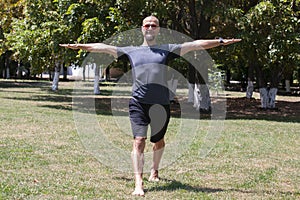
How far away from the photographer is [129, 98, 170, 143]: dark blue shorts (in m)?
5.71

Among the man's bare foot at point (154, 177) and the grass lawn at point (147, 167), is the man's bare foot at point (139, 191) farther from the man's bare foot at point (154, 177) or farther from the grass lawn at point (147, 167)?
the man's bare foot at point (154, 177)

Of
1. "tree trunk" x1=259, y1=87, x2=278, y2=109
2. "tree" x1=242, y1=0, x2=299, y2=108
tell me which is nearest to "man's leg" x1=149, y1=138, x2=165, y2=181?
"tree" x1=242, y1=0, x2=299, y2=108

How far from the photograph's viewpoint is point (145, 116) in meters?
5.77

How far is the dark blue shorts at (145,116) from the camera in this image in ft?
18.7

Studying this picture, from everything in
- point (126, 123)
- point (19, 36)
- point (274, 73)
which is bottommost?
point (126, 123)

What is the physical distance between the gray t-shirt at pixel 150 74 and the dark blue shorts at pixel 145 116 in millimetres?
68

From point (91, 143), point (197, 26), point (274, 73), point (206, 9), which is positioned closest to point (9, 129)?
point (91, 143)

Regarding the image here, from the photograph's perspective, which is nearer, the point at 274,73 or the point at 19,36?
the point at 19,36

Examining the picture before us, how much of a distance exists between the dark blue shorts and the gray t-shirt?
7cm

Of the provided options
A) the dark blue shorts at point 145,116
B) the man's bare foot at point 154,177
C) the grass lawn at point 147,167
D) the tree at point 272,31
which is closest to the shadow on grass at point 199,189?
the grass lawn at point 147,167

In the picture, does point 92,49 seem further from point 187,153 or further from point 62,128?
point 62,128

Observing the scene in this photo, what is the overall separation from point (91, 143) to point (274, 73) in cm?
1395

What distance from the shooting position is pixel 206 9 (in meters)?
16.8

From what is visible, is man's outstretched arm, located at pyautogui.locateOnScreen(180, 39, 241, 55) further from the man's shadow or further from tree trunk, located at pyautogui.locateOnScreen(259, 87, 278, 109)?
tree trunk, located at pyautogui.locateOnScreen(259, 87, 278, 109)
